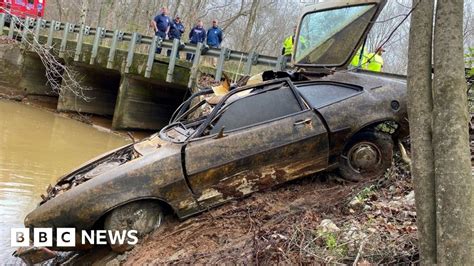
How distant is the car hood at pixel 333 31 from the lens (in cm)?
623

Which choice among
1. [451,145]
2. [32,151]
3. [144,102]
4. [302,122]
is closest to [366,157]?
[302,122]

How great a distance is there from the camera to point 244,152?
521 centimetres

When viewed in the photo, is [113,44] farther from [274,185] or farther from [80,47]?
[274,185]

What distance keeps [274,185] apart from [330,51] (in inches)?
95.7

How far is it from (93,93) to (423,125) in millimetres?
16950

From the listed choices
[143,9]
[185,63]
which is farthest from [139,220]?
[143,9]

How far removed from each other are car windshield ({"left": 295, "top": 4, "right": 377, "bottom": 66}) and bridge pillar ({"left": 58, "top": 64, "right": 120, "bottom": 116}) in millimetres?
11778

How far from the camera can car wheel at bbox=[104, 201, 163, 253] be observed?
4910mm

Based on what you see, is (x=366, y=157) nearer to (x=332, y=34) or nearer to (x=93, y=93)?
(x=332, y=34)

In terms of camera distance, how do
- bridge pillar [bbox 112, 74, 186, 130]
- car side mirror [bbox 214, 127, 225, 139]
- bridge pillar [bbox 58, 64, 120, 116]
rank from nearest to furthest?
car side mirror [bbox 214, 127, 225, 139], bridge pillar [bbox 112, 74, 186, 130], bridge pillar [bbox 58, 64, 120, 116]

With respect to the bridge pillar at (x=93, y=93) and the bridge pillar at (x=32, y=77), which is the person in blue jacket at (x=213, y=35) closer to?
the bridge pillar at (x=93, y=93)

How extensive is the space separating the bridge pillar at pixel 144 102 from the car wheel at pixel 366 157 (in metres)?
9.66

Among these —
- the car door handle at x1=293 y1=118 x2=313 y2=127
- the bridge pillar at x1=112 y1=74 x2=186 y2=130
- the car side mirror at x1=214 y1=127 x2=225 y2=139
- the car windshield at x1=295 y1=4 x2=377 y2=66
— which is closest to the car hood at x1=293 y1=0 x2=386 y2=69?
the car windshield at x1=295 y1=4 x2=377 y2=66

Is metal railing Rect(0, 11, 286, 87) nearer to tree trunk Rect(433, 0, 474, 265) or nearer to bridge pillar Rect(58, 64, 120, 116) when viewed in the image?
bridge pillar Rect(58, 64, 120, 116)
